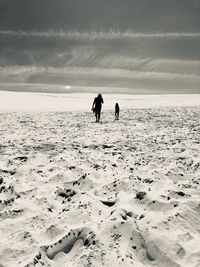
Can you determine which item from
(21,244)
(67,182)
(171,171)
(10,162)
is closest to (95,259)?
(21,244)

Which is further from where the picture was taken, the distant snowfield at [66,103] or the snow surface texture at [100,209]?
the distant snowfield at [66,103]

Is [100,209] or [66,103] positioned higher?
[100,209]

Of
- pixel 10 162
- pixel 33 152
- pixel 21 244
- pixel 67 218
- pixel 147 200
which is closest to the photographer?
pixel 21 244

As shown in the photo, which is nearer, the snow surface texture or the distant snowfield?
the snow surface texture

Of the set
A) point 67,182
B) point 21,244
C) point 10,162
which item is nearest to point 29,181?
point 67,182

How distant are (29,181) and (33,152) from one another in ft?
10.3

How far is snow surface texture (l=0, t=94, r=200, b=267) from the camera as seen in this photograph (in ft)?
15.5

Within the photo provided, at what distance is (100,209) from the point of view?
239 inches

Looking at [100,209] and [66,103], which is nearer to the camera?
[100,209]

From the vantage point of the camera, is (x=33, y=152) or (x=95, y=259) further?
(x=33, y=152)

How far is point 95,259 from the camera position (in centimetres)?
454

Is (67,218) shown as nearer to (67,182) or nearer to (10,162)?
(67,182)

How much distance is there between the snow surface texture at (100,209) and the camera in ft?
15.5

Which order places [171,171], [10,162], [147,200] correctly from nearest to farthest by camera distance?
1. [147,200]
2. [171,171]
3. [10,162]
